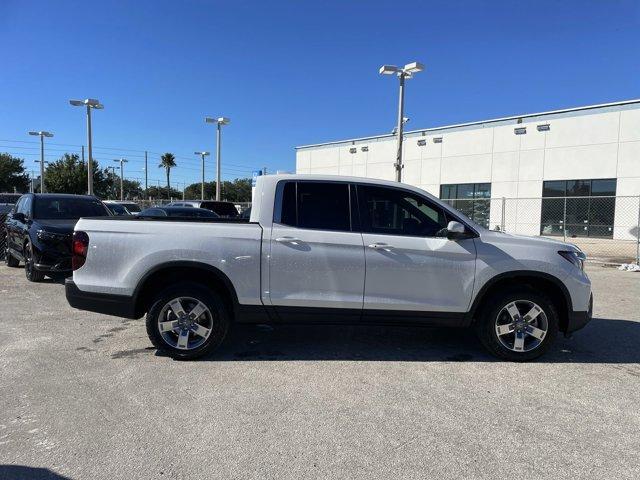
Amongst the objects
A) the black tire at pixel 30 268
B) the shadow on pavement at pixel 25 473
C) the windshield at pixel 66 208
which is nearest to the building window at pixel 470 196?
the windshield at pixel 66 208

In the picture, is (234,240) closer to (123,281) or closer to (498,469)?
(123,281)

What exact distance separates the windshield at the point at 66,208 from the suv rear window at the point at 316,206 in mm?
6591

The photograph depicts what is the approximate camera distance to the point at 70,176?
54406mm

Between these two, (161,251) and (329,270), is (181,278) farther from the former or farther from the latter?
(329,270)

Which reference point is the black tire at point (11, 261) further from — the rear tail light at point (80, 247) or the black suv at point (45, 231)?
the rear tail light at point (80, 247)

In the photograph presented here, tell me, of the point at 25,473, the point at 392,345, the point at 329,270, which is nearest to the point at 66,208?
the point at 329,270

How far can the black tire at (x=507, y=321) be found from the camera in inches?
199

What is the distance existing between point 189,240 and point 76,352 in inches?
71.3

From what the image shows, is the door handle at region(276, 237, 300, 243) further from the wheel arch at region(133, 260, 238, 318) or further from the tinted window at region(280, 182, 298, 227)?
the wheel arch at region(133, 260, 238, 318)

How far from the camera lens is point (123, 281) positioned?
16.3 ft

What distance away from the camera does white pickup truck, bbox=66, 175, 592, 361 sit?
490 cm

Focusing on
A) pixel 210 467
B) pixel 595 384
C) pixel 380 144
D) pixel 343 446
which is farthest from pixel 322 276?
pixel 380 144

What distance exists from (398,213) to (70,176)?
187 ft

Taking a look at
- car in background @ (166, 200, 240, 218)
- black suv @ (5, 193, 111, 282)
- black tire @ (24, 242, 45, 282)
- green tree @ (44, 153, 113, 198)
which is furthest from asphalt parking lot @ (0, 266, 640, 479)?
green tree @ (44, 153, 113, 198)
